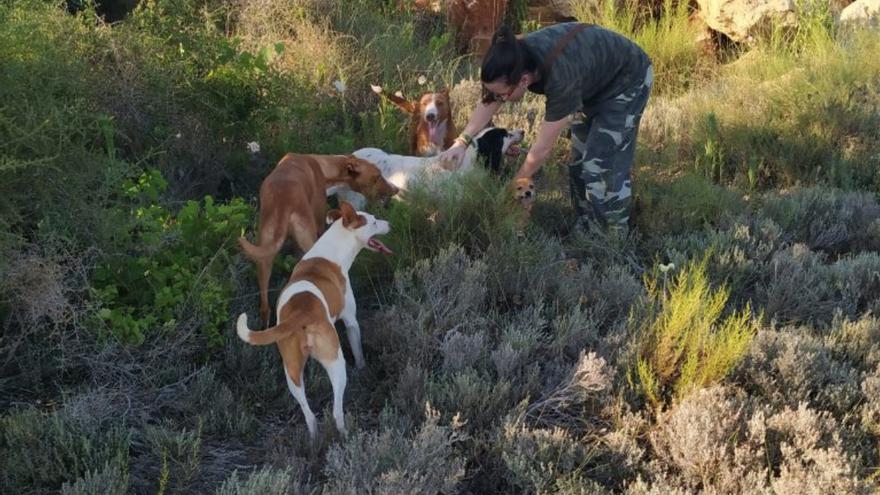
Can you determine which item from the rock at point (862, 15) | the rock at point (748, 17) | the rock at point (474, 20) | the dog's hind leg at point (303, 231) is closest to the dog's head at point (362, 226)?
the dog's hind leg at point (303, 231)

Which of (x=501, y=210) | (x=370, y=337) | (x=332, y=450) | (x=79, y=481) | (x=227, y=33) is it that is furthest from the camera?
(x=227, y=33)

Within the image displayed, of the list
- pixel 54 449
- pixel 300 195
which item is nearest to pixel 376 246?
pixel 300 195

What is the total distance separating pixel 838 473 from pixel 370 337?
7.99 ft

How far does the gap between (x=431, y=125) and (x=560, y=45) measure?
1751 millimetres

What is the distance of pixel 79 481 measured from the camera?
3428mm

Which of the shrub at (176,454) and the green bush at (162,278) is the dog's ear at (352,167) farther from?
the shrub at (176,454)

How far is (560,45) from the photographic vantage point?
545cm

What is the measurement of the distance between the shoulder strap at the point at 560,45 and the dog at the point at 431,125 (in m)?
1.60

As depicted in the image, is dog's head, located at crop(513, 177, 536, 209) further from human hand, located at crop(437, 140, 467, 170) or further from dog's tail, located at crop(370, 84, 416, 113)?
dog's tail, located at crop(370, 84, 416, 113)

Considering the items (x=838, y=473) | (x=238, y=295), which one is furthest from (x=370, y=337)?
(x=838, y=473)

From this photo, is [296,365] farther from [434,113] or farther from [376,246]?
[434,113]

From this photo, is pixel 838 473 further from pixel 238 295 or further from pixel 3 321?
pixel 3 321

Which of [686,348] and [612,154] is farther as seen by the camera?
[612,154]

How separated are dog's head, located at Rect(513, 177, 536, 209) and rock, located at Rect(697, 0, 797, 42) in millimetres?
5187
